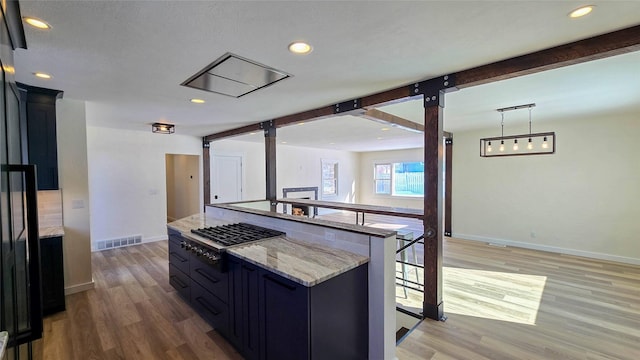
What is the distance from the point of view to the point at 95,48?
1937 mm

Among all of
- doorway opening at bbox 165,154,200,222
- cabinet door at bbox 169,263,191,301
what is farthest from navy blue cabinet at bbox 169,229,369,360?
doorway opening at bbox 165,154,200,222

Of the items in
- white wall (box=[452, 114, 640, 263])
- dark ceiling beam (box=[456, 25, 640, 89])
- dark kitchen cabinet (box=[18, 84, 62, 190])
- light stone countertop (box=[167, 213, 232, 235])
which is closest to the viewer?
dark ceiling beam (box=[456, 25, 640, 89])

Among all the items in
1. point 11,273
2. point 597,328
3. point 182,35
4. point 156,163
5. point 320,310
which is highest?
point 182,35

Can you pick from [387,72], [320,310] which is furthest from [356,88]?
[320,310]

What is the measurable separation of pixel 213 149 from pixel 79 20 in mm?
5307

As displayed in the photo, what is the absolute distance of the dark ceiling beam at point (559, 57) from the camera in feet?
5.76

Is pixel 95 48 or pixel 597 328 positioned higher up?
pixel 95 48

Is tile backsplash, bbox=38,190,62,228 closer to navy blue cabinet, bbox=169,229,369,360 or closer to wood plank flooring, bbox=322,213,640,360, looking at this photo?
navy blue cabinet, bbox=169,229,369,360

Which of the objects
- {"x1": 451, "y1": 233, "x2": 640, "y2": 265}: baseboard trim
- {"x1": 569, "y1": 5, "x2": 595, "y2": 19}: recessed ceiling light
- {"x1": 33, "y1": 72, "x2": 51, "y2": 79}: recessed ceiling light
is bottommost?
{"x1": 451, "y1": 233, "x2": 640, "y2": 265}: baseboard trim

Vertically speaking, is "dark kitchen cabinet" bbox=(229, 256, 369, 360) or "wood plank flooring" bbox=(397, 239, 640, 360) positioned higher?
"dark kitchen cabinet" bbox=(229, 256, 369, 360)

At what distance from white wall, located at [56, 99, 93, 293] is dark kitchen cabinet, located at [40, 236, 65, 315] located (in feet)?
1.53

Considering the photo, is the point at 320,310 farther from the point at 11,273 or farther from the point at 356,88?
the point at 356,88

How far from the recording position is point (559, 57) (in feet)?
6.47

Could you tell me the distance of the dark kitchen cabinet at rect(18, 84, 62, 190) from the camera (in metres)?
2.83
